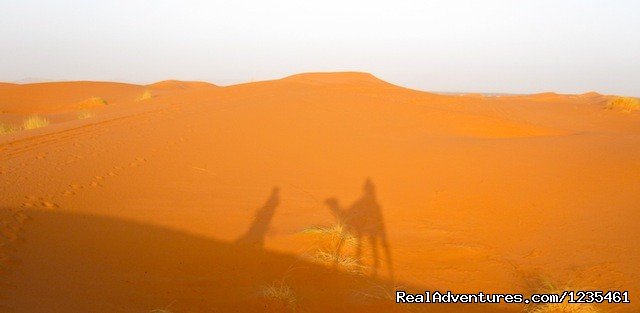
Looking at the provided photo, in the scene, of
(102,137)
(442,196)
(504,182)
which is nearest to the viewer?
(442,196)

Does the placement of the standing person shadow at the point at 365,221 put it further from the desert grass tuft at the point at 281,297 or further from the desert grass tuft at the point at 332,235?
the desert grass tuft at the point at 281,297

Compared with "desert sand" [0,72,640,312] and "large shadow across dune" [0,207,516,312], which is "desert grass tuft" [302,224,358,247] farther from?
"large shadow across dune" [0,207,516,312]

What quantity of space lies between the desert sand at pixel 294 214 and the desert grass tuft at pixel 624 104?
32.1ft

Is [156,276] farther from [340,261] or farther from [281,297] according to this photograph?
[340,261]

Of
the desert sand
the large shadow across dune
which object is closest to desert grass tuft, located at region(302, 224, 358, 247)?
the desert sand

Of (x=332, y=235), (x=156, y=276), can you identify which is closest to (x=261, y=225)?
(x=332, y=235)

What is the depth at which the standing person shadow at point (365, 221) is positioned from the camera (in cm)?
473

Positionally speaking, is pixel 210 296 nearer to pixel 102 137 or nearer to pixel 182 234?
pixel 182 234

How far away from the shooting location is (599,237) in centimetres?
506

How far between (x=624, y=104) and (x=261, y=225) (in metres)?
18.3

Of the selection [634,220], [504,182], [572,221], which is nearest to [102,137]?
[504,182]

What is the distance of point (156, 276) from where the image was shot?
398 centimetres

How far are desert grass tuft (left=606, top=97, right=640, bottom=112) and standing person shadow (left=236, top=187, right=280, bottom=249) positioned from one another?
16.7 metres

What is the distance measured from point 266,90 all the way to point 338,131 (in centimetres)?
659
